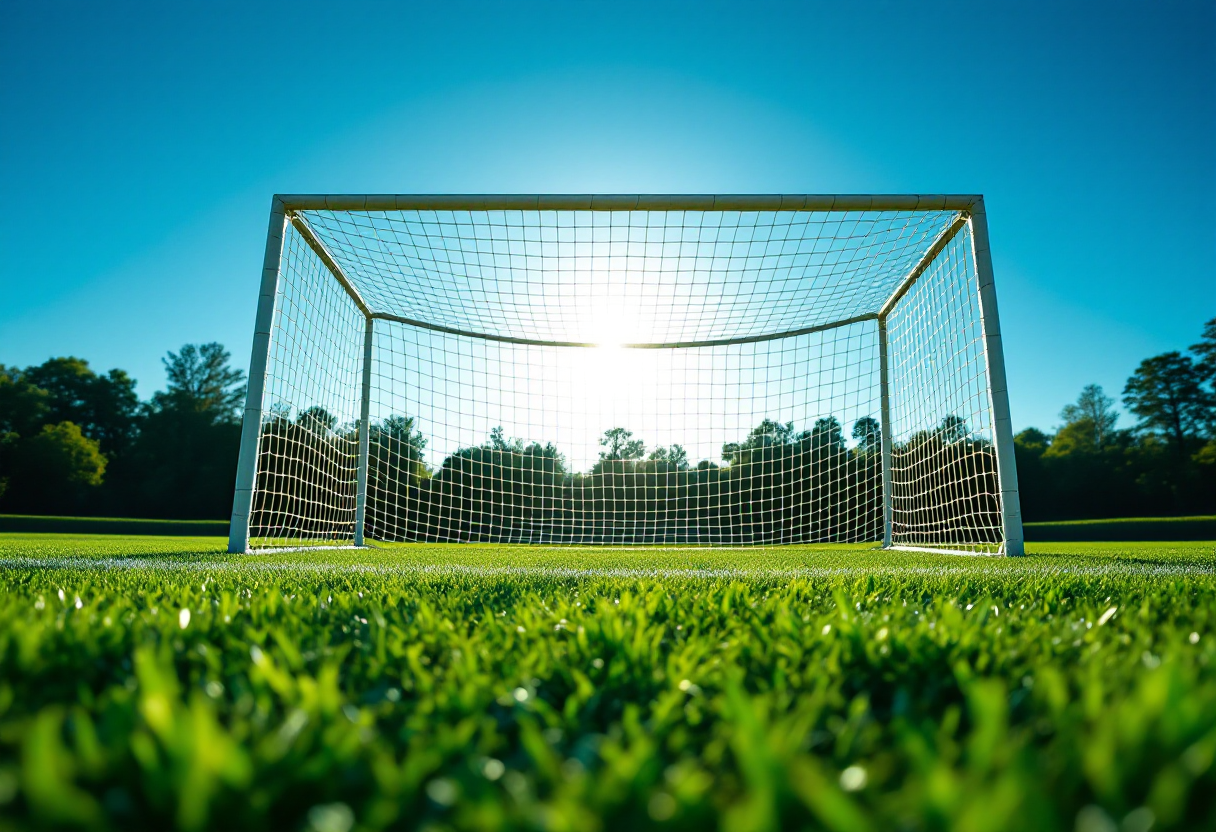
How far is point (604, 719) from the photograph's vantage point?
0.82 m

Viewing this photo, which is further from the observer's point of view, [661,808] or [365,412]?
[365,412]

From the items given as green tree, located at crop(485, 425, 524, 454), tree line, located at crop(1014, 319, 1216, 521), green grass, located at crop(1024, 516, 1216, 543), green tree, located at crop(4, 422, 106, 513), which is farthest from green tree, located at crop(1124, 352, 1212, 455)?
green tree, located at crop(4, 422, 106, 513)

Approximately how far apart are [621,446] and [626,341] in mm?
2757

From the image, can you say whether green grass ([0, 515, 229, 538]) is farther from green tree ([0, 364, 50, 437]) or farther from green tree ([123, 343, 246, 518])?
green tree ([0, 364, 50, 437])

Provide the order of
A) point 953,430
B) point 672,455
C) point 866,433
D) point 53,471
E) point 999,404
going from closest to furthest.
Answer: point 999,404
point 953,430
point 866,433
point 672,455
point 53,471

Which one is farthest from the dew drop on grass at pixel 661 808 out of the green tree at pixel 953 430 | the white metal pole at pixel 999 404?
the green tree at pixel 953 430

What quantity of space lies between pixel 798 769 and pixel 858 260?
7.16m

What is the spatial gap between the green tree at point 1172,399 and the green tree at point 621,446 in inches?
1344

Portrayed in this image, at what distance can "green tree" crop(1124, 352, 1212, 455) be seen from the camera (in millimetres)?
33062

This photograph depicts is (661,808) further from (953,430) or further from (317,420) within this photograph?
(953,430)

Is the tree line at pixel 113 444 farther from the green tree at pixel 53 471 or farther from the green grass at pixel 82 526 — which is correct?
the green grass at pixel 82 526

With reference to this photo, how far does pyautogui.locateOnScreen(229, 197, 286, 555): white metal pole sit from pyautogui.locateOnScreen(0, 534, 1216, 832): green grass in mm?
3908

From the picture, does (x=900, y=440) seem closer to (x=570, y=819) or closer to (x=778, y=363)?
(x=778, y=363)

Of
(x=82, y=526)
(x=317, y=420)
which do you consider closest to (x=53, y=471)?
(x=82, y=526)
